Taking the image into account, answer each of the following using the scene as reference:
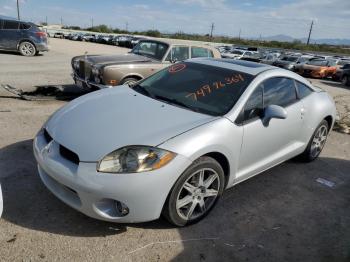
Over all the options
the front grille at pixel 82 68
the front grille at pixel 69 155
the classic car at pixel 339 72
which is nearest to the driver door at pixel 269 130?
the front grille at pixel 69 155

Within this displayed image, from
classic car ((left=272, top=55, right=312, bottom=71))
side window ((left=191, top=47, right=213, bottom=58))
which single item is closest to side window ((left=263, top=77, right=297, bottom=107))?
side window ((left=191, top=47, right=213, bottom=58))

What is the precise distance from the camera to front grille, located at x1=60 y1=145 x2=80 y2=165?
2854 millimetres

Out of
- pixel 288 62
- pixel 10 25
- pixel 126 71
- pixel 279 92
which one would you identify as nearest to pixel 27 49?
pixel 10 25

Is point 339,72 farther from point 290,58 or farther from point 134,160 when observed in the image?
point 134,160

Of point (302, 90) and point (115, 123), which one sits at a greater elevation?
point (302, 90)

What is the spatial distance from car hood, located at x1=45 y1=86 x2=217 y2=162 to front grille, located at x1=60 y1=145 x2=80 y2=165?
0.12 feet

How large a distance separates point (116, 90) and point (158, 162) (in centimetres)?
168

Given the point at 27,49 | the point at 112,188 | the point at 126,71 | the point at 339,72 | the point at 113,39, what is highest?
the point at 126,71

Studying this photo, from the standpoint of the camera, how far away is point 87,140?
2.93 meters

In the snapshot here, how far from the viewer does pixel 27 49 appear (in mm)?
15680

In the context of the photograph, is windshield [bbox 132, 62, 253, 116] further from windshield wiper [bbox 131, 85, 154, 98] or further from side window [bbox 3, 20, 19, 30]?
side window [bbox 3, 20, 19, 30]

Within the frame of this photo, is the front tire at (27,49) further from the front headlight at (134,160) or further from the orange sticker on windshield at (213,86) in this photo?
the front headlight at (134,160)

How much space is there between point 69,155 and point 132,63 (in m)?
4.66

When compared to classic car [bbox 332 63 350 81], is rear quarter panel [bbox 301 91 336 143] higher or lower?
higher
